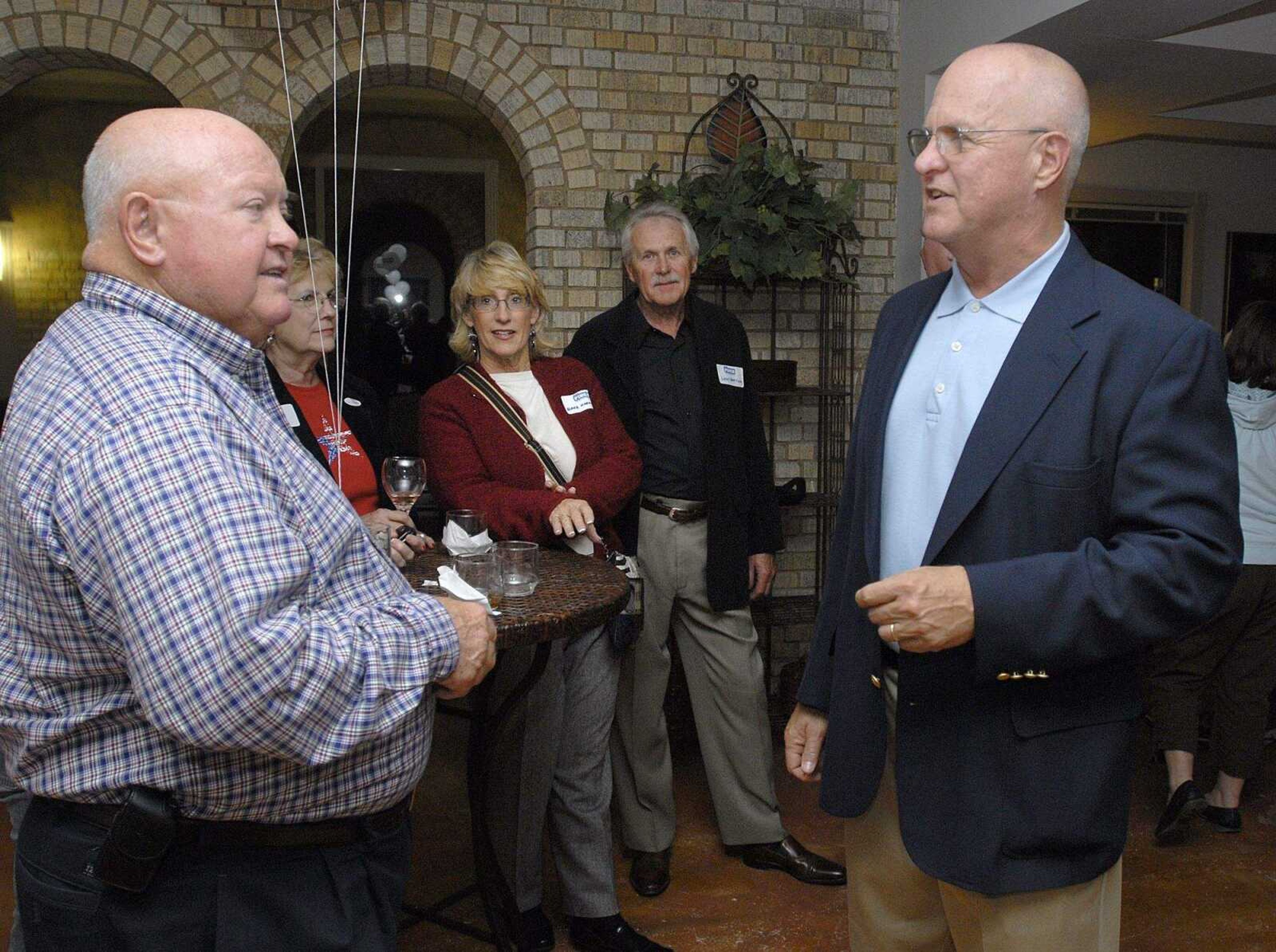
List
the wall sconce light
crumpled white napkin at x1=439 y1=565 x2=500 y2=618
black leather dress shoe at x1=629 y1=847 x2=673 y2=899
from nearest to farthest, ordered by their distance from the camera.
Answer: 1. crumpled white napkin at x1=439 y1=565 x2=500 y2=618
2. black leather dress shoe at x1=629 y1=847 x2=673 y2=899
3. the wall sconce light

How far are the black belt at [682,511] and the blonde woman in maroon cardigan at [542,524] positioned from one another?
0.30 meters

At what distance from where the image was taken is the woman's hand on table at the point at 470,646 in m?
1.35

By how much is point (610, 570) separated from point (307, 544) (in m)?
1.17

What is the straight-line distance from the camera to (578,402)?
9.39ft

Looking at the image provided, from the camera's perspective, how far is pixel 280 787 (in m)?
1.30

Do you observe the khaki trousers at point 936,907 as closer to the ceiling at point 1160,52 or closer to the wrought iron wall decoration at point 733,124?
the ceiling at point 1160,52

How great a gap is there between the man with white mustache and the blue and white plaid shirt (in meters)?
1.80

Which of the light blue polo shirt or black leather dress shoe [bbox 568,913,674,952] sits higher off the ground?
the light blue polo shirt

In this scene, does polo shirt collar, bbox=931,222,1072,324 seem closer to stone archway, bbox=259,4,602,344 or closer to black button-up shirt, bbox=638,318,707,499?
black button-up shirt, bbox=638,318,707,499

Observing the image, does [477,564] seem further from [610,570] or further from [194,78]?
[194,78]

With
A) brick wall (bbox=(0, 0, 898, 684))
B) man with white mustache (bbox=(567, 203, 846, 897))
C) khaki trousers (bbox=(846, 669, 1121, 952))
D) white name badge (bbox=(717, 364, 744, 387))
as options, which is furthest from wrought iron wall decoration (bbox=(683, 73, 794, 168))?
khaki trousers (bbox=(846, 669, 1121, 952))

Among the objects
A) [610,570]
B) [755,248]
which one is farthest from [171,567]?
[755,248]

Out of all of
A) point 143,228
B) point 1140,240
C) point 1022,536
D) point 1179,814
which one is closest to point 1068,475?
point 1022,536

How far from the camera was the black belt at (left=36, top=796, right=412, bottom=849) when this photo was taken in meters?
1.30
